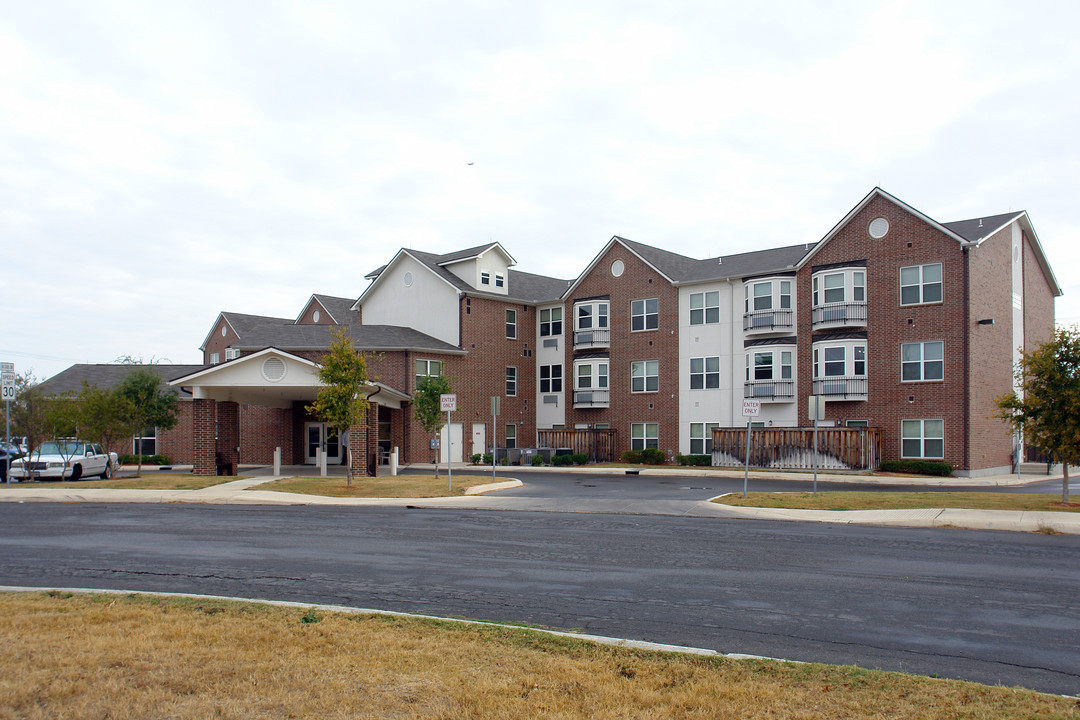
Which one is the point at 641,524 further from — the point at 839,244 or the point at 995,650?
the point at 839,244

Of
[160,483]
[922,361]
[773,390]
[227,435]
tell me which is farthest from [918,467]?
[160,483]

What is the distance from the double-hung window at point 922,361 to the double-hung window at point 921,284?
1885 millimetres

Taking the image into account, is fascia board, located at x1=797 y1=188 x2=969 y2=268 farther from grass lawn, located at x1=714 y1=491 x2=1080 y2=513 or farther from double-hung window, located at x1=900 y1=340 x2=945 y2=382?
grass lawn, located at x1=714 y1=491 x2=1080 y2=513

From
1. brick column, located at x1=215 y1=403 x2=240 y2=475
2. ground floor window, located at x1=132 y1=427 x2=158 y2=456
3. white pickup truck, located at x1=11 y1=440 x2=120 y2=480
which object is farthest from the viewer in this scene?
ground floor window, located at x1=132 y1=427 x2=158 y2=456

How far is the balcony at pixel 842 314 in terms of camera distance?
36656 millimetres

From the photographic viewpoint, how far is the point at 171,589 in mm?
10180

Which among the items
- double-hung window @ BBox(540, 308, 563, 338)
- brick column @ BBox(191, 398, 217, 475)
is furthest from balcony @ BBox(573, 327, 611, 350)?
brick column @ BBox(191, 398, 217, 475)

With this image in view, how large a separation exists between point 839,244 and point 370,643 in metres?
34.9

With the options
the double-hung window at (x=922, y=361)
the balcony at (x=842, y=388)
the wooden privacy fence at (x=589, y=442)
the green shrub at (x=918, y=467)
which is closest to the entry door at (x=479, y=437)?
the wooden privacy fence at (x=589, y=442)

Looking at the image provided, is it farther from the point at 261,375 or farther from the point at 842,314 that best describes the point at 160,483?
the point at 842,314

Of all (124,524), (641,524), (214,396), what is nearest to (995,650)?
(641,524)

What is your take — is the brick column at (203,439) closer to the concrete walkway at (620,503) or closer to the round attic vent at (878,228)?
the concrete walkway at (620,503)

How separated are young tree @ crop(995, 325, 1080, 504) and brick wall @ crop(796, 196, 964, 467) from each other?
13.9 metres

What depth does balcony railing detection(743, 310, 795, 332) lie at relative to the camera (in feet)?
129
